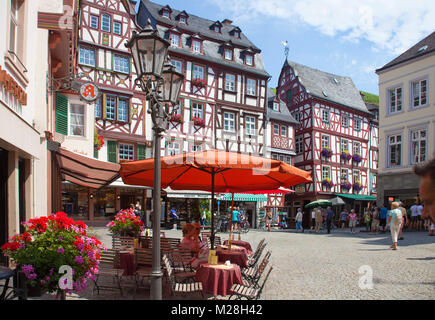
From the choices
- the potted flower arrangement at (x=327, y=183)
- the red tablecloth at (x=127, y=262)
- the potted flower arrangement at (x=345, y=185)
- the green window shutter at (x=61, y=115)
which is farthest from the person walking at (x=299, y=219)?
the red tablecloth at (x=127, y=262)

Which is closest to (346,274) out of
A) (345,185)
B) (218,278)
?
(218,278)

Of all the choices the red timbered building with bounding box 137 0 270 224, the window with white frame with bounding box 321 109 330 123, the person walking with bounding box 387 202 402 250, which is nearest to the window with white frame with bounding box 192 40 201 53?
the red timbered building with bounding box 137 0 270 224

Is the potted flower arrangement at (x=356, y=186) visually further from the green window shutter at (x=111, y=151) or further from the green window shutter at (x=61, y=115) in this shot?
the green window shutter at (x=61, y=115)

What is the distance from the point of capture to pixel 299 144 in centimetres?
3538

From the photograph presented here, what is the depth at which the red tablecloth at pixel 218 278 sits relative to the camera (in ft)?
19.2

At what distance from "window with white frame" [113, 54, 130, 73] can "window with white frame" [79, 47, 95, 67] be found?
1.26m

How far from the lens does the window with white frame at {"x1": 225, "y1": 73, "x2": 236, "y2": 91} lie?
29.1 metres

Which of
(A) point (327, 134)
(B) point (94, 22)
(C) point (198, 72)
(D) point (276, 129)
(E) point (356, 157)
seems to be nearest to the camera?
(B) point (94, 22)

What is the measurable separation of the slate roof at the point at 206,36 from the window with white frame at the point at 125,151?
281 inches

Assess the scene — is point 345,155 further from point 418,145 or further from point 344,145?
point 418,145

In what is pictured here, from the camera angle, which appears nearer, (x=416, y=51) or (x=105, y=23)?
(x=105, y=23)

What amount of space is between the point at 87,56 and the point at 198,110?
798cm

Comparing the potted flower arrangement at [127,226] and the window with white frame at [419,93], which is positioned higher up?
the window with white frame at [419,93]

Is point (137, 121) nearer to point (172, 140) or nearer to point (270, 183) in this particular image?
point (172, 140)
